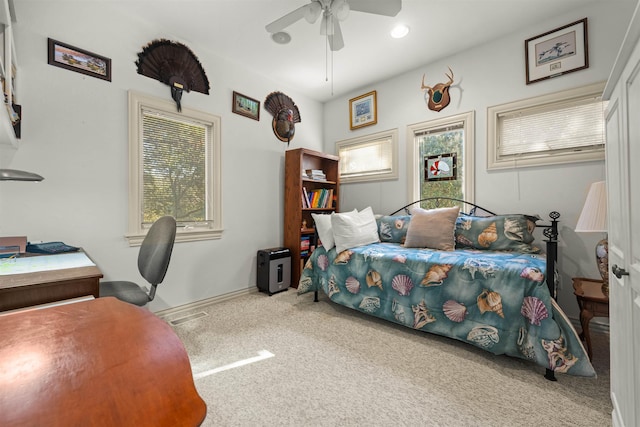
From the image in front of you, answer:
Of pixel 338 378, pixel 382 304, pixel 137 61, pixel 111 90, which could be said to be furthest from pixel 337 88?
pixel 338 378

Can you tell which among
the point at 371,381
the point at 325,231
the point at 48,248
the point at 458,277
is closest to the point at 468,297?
the point at 458,277

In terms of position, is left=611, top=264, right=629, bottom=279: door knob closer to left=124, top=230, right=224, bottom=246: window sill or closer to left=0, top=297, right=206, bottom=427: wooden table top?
left=0, top=297, right=206, bottom=427: wooden table top

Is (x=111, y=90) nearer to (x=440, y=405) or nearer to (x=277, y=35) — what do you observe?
(x=277, y=35)

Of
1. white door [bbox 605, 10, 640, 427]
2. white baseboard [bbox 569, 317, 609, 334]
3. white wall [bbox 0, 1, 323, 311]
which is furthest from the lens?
white baseboard [bbox 569, 317, 609, 334]

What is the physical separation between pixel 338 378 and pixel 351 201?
2717mm

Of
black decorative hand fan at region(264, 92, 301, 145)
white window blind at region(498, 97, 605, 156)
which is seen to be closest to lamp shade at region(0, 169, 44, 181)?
black decorative hand fan at region(264, 92, 301, 145)

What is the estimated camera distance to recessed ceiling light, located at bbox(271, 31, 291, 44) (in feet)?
8.95

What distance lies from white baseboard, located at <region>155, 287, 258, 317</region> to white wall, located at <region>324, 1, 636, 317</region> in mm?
1983

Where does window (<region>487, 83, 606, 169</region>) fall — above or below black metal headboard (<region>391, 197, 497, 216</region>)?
above

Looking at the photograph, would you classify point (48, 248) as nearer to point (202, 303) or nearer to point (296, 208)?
point (202, 303)

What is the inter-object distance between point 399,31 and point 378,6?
907 millimetres

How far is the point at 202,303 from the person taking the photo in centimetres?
293

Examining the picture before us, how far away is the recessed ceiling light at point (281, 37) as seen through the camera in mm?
2727

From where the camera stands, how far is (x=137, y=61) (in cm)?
249
